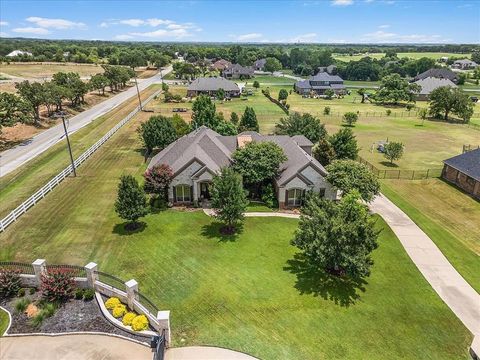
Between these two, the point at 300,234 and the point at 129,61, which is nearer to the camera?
the point at 300,234

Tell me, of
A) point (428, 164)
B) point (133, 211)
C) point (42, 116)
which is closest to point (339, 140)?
point (428, 164)

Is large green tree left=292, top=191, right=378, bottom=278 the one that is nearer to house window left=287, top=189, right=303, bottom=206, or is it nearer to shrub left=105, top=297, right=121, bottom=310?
house window left=287, top=189, right=303, bottom=206

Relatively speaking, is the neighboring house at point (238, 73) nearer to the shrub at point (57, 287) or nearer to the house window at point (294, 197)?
the house window at point (294, 197)

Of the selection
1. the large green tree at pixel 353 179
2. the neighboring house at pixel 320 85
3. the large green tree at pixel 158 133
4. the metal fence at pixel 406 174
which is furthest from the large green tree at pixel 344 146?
the neighboring house at pixel 320 85

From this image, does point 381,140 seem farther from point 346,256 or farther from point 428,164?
point 346,256

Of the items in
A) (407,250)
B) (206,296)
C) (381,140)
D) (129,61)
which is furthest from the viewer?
(129,61)
